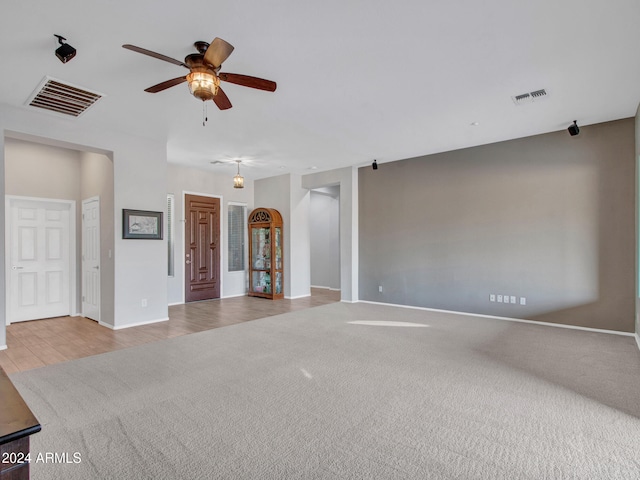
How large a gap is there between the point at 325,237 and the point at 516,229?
212 inches

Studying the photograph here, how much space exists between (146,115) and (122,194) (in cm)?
136

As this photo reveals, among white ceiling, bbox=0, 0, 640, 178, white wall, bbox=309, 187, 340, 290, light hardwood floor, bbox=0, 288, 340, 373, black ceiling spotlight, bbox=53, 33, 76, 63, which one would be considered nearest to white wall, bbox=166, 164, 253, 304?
light hardwood floor, bbox=0, 288, 340, 373

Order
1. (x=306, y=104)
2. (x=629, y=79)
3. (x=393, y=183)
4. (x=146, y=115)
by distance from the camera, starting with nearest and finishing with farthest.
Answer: (x=629, y=79) → (x=306, y=104) → (x=146, y=115) → (x=393, y=183)

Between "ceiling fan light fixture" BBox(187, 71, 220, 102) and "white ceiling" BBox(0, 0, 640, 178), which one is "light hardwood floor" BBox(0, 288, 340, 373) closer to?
"white ceiling" BBox(0, 0, 640, 178)

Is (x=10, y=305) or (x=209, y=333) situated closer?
(x=209, y=333)

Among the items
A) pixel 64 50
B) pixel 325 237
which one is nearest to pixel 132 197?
pixel 64 50

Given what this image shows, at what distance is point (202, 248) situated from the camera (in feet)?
24.9

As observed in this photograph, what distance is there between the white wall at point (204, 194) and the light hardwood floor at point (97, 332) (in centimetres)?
64

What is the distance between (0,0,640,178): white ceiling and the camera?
7.86 feet

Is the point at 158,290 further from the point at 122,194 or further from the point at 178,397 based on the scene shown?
the point at 178,397

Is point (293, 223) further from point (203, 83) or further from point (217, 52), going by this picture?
point (217, 52)

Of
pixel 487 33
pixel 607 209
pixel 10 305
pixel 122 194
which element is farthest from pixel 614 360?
pixel 10 305

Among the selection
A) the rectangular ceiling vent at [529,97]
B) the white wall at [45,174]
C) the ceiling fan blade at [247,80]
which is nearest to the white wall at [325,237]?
the white wall at [45,174]

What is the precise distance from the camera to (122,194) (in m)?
5.06
